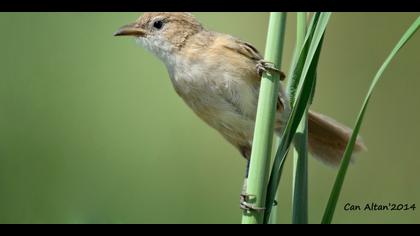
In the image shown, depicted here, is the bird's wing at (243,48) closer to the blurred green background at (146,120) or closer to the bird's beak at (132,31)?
the bird's beak at (132,31)

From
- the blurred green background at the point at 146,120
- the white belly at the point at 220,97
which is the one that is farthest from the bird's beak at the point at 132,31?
the blurred green background at the point at 146,120

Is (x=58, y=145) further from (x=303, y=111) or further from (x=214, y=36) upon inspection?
(x=303, y=111)

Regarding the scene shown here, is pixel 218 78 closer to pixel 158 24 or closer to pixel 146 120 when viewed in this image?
pixel 158 24

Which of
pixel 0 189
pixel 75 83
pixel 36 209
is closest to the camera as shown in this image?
pixel 36 209

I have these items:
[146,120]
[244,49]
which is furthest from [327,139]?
[146,120]

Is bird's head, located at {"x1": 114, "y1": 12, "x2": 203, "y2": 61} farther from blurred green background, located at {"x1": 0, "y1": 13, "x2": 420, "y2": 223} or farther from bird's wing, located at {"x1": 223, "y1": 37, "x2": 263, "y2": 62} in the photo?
blurred green background, located at {"x1": 0, "y1": 13, "x2": 420, "y2": 223}

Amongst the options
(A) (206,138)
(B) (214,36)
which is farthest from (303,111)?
(A) (206,138)
